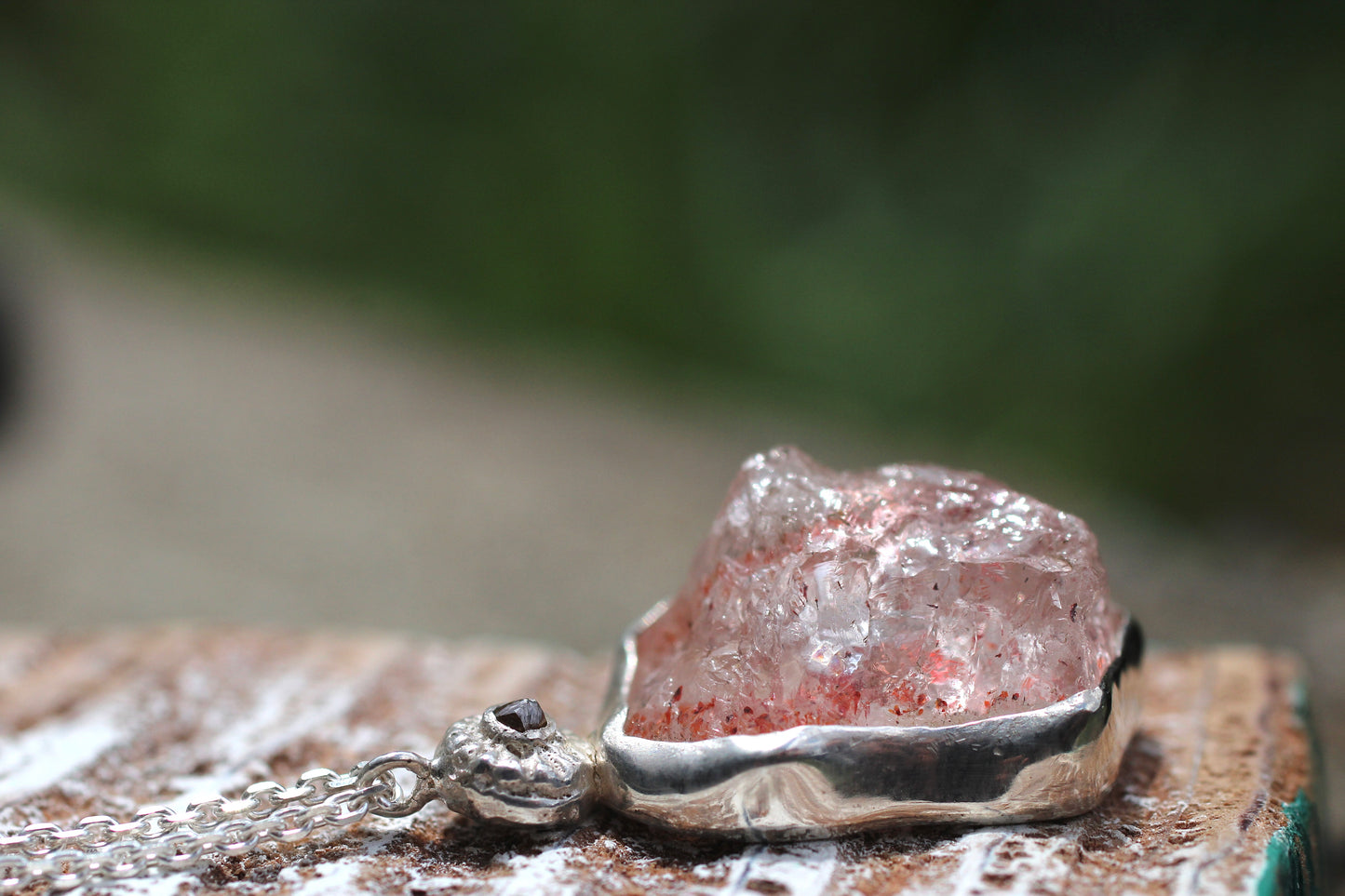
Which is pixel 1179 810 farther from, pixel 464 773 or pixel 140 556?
pixel 140 556

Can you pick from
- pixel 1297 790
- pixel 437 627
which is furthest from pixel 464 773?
pixel 437 627

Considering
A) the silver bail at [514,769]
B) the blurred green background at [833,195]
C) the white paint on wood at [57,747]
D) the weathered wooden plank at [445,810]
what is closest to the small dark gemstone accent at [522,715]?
the silver bail at [514,769]

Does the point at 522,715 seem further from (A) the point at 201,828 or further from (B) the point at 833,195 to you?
(B) the point at 833,195

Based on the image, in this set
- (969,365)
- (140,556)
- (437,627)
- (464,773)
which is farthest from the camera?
(969,365)

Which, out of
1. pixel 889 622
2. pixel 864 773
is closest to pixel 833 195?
pixel 889 622

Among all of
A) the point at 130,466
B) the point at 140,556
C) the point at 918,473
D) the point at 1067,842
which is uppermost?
the point at 130,466

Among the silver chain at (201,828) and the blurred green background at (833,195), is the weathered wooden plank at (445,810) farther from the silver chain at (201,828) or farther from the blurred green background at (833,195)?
the blurred green background at (833,195)

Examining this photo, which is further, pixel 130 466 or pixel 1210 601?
pixel 130 466

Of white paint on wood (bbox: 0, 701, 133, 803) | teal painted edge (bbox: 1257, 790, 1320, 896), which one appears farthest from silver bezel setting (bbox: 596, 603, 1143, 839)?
white paint on wood (bbox: 0, 701, 133, 803)

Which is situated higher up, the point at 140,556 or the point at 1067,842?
the point at 140,556
